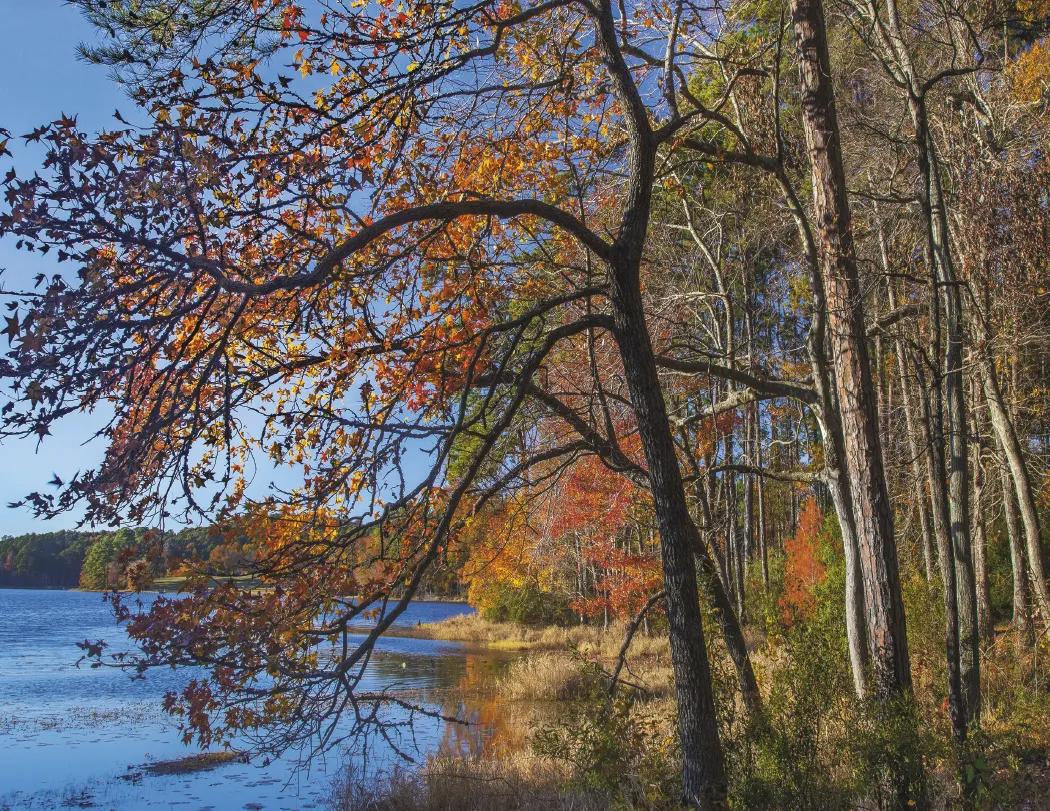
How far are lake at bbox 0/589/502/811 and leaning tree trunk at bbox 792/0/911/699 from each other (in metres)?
3.83

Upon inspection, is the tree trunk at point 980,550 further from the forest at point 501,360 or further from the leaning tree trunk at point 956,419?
the leaning tree trunk at point 956,419

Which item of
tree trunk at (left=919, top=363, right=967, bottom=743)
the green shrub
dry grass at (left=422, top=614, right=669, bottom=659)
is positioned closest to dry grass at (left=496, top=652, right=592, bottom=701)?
dry grass at (left=422, top=614, right=669, bottom=659)

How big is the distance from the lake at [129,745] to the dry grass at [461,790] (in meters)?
0.50

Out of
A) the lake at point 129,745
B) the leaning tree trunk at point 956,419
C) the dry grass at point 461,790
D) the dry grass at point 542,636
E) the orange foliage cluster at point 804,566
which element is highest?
the leaning tree trunk at point 956,419

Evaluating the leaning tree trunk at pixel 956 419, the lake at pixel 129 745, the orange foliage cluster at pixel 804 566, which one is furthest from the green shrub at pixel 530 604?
the leaning tree trunk at pixel 956 419

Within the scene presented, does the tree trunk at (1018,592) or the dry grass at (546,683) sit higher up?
the tree trunk at (1018,592)

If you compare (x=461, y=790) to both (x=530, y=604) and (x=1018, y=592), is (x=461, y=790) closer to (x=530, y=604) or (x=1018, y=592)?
(x=1018, y=592)

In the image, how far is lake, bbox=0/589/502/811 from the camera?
11.5 meters

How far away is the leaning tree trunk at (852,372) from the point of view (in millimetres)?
6648

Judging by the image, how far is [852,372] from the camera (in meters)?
7.12

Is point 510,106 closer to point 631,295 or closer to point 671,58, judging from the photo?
point 671,58

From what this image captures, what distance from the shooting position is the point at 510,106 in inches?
298

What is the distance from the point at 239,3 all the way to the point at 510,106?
2657 mm

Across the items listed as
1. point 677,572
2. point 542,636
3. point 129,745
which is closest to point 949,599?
point 677,572
